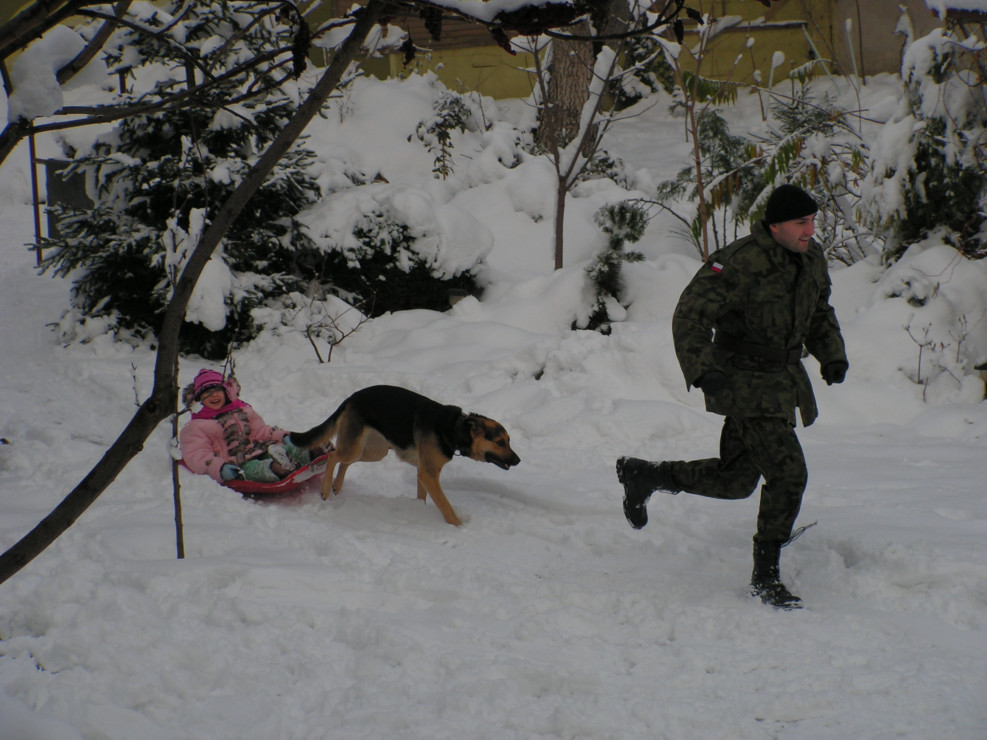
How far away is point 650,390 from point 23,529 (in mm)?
4800

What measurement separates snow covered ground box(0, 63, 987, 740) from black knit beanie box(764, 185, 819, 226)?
156cm

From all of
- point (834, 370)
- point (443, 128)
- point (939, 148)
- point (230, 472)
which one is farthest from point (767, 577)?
point (443, 128)

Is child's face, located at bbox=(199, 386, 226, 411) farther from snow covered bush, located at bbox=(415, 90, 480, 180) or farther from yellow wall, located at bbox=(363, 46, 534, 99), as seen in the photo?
yellow wall, located at bbox=(363, 46, 534, 99)

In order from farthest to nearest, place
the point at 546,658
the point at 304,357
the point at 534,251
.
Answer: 1. the point at 534,251
2. the point at 304,357
3. the point at 546,658

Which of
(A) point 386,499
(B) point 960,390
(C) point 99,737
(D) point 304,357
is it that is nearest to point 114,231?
(D) point 304,357

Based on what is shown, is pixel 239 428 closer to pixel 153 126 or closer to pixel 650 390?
pixel 650 390

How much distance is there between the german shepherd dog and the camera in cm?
498

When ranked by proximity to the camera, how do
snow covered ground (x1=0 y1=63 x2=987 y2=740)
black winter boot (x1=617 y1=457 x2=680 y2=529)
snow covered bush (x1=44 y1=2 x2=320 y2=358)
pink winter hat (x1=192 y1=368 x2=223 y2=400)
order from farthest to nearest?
snow covered bush (x1=44 y1=2 x2=320 y2=358) → pink winter hat (x1=192 y1=368 x2=223 y2=400) → black winter boot (x1=617 y1=457 x2=680 y2=529) → snow covered ground (x1=0 y1=63 x2=987 y2=740)

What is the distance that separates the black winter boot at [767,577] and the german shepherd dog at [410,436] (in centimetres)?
158

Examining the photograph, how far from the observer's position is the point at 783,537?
370 cm

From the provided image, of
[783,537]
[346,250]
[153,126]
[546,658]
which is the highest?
[153,126]

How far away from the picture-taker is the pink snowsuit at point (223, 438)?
18.0 ft

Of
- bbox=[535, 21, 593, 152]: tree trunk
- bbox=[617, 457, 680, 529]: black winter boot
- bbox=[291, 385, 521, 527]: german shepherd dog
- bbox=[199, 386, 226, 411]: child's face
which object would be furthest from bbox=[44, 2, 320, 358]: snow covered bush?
bbox=[617, 457, 680, 529]: black winter boot

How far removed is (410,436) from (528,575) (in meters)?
1.36
